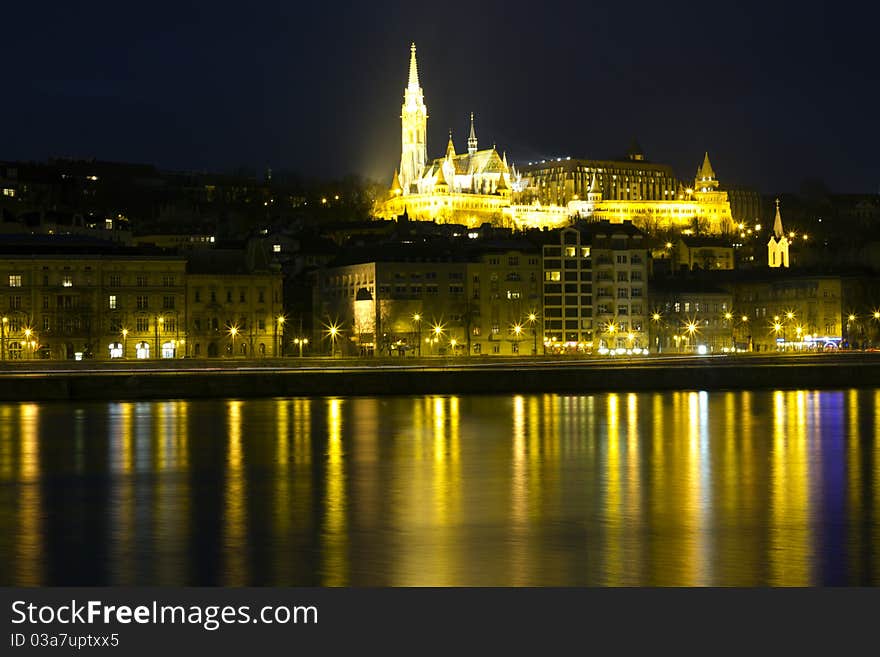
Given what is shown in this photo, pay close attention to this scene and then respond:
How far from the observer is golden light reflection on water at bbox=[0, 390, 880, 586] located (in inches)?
853

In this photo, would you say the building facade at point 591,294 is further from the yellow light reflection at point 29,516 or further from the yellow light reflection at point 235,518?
the yellow light reflection at point 235,518

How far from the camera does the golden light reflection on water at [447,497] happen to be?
853 inches

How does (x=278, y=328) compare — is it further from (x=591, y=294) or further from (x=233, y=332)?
(x=591, y=294)

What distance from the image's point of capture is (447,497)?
1170 inches

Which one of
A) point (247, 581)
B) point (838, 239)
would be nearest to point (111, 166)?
point (838, 239)

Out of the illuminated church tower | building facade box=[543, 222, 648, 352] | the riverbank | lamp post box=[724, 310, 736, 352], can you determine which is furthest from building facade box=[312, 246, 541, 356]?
the illuminated church tower

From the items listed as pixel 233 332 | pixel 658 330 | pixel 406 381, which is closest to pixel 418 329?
pixel 233 332

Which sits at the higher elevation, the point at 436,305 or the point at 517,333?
the point at 436,305

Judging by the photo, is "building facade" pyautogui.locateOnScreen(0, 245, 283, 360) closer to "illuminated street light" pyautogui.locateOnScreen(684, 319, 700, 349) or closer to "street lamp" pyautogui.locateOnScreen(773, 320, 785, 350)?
"illuminated street light" pyautogui.locateOnScreen(684, 319, 700, 349)

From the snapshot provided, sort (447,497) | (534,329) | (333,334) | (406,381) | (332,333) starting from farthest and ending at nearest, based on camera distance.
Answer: (534,329) < (333,334) < (332,333) < (406,381) < (447,497)

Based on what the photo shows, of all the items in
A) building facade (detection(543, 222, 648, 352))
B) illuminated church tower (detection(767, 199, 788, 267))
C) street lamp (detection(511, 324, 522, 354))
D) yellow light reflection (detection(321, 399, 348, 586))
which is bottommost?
yellow light reflection (detection(321, 399, 348, 586))

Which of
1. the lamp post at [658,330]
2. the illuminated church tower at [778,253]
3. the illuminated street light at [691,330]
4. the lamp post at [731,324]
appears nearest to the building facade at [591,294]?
the lamp post at [658,330]

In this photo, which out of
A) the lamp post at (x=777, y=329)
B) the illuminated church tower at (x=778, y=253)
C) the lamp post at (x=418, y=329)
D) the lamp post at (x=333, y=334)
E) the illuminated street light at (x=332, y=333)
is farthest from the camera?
the illuminated church tower at (x=778, y=253)

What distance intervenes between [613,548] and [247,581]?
19.1 feet
